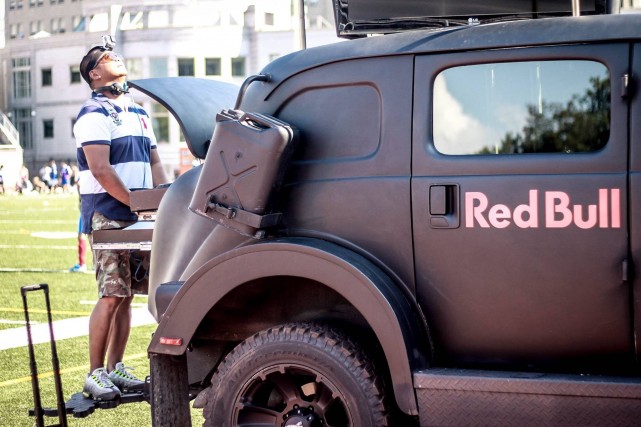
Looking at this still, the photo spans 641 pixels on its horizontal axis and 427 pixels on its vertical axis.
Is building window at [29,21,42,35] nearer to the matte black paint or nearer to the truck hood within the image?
the truck hood

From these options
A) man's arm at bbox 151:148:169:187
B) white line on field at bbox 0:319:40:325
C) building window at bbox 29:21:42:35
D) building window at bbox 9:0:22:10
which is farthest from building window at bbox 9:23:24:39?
man's arm at bbox 151:148:169:187

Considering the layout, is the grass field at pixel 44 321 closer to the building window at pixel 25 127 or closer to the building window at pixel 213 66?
the building window at pixel 213 66

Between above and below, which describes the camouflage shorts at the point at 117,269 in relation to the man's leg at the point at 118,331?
above

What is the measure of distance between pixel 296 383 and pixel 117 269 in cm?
214

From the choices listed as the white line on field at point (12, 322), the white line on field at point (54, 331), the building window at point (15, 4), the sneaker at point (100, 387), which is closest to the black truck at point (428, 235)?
the sneaker at point (100, 387)

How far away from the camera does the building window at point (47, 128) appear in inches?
3487

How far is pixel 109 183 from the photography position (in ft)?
20.1

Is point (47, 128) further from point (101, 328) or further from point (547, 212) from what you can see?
point (547, 212)

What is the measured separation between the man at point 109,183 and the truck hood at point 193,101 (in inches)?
40.4

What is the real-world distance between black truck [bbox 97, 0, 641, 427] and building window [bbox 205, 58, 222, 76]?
245 ft

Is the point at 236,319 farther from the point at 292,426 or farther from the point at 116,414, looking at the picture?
the point at 116,414

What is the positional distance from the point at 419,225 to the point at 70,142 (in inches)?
3349

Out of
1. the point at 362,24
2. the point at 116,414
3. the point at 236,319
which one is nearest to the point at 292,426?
the point at 236,319

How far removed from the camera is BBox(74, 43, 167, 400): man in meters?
6.16
